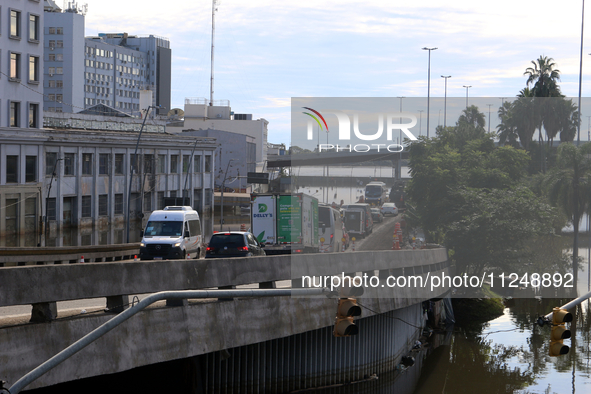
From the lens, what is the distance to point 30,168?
2452 inches

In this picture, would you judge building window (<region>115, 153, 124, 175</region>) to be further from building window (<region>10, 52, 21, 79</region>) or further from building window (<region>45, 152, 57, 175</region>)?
building window (<region>10, 52, 21, 79</region>)

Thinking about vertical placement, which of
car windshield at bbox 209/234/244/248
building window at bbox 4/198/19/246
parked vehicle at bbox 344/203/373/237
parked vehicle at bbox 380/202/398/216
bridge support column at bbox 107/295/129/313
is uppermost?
parked vehicle at bbox 380/202/398/216

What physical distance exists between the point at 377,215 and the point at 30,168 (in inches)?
1996

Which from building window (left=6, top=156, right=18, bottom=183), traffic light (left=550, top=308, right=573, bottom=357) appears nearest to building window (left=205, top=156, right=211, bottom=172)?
building window (left=6, top=156, right=18, bottom=183)

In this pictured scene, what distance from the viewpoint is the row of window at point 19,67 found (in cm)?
6228

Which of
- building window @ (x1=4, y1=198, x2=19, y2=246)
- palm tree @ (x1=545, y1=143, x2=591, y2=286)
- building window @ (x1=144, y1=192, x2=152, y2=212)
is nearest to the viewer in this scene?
palm tree @ (x1=545, y1=143, x2=591, y2=286)

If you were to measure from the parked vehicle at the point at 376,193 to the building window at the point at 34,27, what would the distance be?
54557 millimetres

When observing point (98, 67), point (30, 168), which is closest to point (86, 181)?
point (30, 168)

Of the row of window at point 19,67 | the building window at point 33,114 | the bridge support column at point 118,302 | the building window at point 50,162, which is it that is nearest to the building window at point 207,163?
the building window at point 50,162

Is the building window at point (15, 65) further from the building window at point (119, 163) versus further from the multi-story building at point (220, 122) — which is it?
the multi-story building at point (220, 122)

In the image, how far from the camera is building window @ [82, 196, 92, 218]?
70312 mm

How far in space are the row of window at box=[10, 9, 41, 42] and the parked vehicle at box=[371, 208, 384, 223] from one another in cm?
5247

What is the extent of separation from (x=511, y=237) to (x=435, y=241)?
8.06ft

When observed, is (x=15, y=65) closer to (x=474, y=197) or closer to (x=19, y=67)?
(x=19, y=67)
